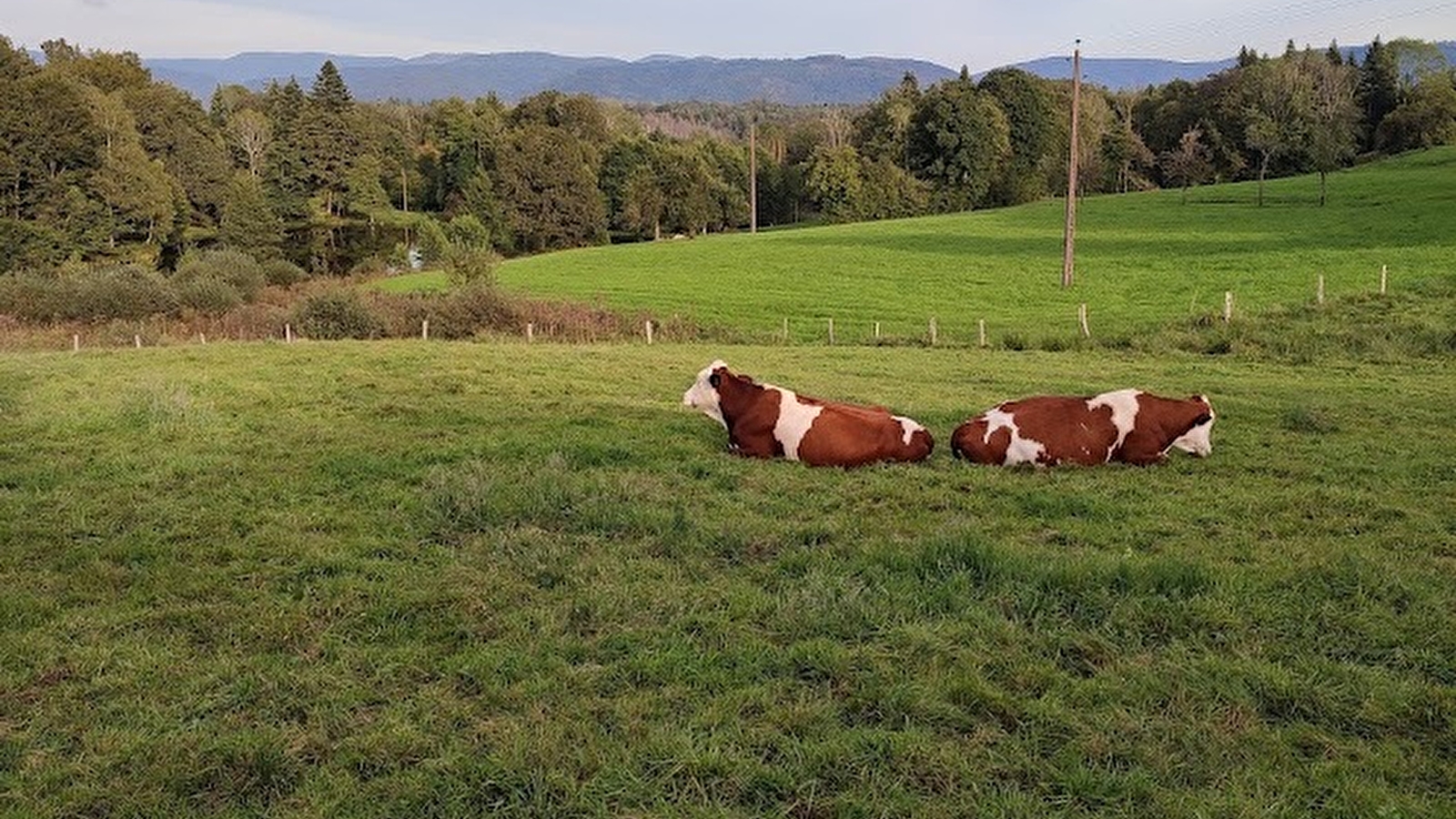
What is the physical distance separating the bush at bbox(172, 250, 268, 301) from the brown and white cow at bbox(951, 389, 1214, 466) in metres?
38.4

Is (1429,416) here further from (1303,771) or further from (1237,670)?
(1303,771)

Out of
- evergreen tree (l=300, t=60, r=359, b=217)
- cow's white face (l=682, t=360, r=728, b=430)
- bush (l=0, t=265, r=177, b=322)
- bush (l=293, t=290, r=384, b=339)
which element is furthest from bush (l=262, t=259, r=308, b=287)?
cow's white face (l=682, t=360, r=728, b=430)

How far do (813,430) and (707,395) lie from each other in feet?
5.00

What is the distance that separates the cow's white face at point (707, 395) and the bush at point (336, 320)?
20.5 meters

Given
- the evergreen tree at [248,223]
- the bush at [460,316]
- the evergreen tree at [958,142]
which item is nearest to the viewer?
the bush at [460,316]

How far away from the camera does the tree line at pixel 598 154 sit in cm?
6619

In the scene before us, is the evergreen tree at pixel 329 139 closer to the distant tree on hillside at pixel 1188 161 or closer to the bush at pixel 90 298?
the bush at pixel 90 298

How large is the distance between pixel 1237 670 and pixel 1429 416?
1039 cm

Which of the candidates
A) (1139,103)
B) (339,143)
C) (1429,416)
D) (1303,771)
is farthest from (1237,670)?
(1139,103)

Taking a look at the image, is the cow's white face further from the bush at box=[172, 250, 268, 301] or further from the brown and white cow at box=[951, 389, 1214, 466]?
the bush at box=[172, 250, 268, 301]

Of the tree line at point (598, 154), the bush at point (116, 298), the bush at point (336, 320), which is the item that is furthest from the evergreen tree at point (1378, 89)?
the bush at point (116, 298)

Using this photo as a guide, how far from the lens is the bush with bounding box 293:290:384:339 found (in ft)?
96.2

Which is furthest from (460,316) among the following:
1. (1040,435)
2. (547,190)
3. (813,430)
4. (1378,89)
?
(1378,89)

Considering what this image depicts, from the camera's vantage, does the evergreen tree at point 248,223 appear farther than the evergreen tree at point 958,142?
No
